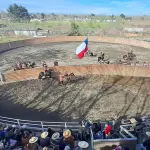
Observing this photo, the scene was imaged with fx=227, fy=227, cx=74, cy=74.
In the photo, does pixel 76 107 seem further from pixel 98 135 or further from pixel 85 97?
pixel 98 135

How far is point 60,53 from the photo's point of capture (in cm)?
3444

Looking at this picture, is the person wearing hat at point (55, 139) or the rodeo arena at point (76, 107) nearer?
the person wearing hat at point (55, 139)

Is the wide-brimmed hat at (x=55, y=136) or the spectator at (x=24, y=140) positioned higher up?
the wide-brimmed hat at (x=55, y=136)

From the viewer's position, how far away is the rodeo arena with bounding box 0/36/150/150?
9.86 metres

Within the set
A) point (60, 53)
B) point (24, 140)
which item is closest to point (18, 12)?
point (60, 53)

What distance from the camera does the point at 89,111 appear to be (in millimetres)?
15891

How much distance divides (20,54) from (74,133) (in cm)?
2557

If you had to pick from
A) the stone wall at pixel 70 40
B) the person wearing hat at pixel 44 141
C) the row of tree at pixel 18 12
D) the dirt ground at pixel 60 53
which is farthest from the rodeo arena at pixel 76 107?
the row of tree at pixel 18 12

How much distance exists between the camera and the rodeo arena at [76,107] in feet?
32.3

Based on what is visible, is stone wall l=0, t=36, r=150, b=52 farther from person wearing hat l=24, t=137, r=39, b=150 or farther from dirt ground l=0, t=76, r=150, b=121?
person wearing hat l=24, t=137, r=39, b=150

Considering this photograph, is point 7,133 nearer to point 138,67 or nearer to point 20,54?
point 138,67

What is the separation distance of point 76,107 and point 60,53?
18.9 m

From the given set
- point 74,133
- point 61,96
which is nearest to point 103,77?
point 61,96

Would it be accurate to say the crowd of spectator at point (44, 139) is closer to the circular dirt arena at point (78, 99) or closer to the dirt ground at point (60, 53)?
the circular dirt arena at point (78, 99)
